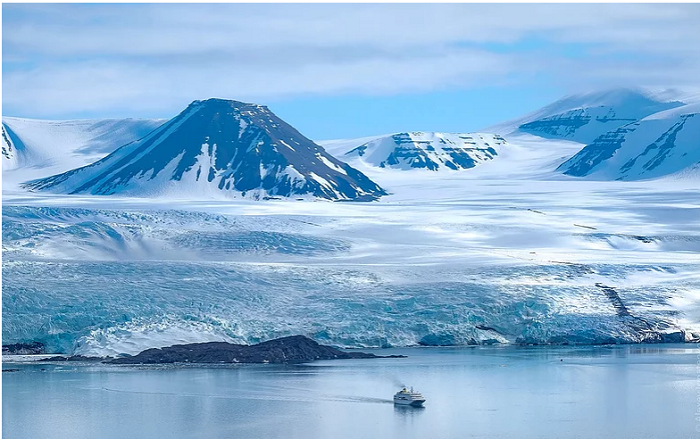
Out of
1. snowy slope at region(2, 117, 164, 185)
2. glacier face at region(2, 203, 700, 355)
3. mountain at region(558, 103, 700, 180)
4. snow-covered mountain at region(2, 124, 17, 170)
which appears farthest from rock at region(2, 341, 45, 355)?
snow-covered mountain at region(2, 124, 17, 170)

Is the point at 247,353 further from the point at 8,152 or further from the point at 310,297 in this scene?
the point at 8,152

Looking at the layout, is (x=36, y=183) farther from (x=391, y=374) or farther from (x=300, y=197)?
(x=391, y=374)

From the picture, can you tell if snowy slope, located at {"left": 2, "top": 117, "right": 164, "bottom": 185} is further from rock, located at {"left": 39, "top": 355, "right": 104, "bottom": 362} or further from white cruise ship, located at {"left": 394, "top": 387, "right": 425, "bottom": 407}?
white cruise ship, located at {"left": 394, "top": 387, "right": 425, "bottom": 407}

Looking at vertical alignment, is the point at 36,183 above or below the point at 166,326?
above

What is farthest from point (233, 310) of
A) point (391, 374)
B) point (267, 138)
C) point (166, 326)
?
point (267, 138)

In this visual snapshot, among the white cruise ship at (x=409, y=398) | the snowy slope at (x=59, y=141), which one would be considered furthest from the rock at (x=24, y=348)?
the snowy slope at (x=59, y=141)

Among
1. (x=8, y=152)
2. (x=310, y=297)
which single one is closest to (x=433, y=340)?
(x=310, y=297)
